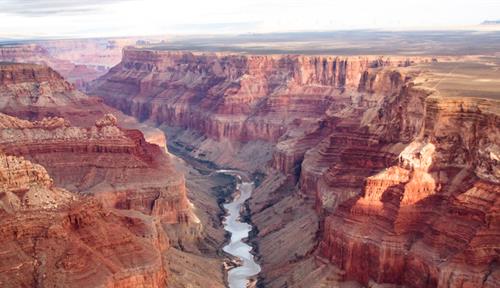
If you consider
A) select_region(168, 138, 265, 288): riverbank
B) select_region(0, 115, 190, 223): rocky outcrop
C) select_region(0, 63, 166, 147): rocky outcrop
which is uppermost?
select_region(0, 63, 166, 147): rocky outcrop

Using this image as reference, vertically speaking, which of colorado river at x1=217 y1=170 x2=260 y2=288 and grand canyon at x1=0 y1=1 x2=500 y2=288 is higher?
grand canyon at x1=0 y1=1 x2=500 y2=288

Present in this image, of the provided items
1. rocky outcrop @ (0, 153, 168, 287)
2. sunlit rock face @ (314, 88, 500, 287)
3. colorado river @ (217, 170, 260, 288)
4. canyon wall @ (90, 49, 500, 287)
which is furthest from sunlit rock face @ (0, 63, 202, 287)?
sunlit rock face @ (314, 88, 500, 287)

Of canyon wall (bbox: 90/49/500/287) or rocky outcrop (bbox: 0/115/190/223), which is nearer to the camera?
canyon wall (bbox: 90/49/500/287)

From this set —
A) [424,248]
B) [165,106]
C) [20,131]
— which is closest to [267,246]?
[424,248]

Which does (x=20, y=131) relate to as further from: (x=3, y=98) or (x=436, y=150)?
(x=436, y=150)

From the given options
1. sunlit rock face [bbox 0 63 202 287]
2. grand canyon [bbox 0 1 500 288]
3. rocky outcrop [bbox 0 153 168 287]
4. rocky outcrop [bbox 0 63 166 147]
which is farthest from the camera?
rocky outcrop [bbox 0 63 166 147]

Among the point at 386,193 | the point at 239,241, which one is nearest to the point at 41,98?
the point at 239,241

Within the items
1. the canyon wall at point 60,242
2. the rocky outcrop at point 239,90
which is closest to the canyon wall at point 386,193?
the rocky outcrop at point 239,90

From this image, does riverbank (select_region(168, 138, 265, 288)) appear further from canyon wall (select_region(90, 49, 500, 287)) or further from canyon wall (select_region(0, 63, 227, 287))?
canyon wall (select_region(0, 63, 227, 287))
